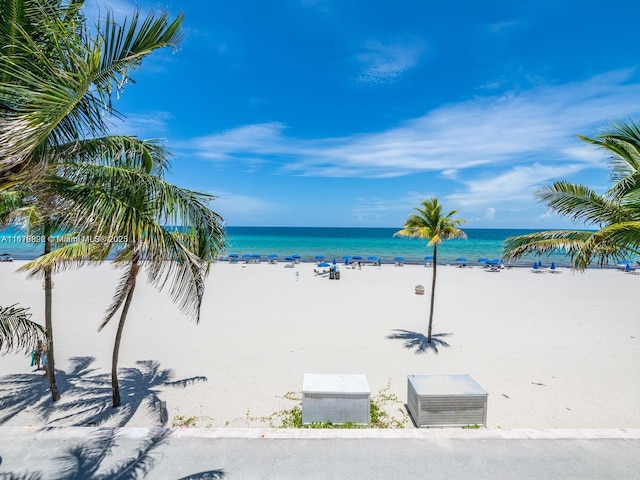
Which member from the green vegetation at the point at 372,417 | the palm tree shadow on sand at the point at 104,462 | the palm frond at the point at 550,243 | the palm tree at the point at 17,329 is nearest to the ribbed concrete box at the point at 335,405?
the green vegetation at the point at 372,417

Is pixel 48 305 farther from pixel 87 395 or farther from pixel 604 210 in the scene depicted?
pixel 604 210

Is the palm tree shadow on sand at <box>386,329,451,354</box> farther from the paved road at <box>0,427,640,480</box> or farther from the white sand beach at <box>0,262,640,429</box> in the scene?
the paved road at <box>0,427,640,480</box>

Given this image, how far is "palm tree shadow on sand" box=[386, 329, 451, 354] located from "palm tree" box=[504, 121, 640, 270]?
5413 millimetres

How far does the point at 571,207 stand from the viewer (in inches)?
251

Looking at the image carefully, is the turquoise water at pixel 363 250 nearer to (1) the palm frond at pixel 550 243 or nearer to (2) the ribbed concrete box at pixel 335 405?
(2) the ribbed concrete box at pixel 335 405

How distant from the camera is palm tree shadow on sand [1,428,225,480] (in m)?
4.54

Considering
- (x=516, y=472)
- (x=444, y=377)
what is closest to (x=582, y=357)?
(x=444, y=377)

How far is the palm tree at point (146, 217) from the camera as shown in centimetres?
380

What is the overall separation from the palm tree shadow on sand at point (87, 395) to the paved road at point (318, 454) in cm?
164

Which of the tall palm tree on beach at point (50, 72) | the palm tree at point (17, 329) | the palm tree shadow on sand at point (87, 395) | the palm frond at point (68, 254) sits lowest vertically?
the palm tree shadow on sand at point (87, 395)

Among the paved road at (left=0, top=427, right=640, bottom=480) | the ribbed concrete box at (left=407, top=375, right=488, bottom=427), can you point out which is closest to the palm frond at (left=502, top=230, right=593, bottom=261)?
the ribbed concrete box at (left=407, top=375, right=488, bottom=427)

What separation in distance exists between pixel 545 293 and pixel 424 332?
1347cm

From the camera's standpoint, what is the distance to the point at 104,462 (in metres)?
4.79

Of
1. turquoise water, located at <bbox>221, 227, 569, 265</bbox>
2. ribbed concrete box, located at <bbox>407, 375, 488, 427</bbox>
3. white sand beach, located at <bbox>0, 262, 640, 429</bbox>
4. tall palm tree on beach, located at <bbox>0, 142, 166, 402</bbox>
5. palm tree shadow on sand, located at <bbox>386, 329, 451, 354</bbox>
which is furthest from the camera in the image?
turquoise water, located at <bbox>221, 227, 569, 265</bbox>
